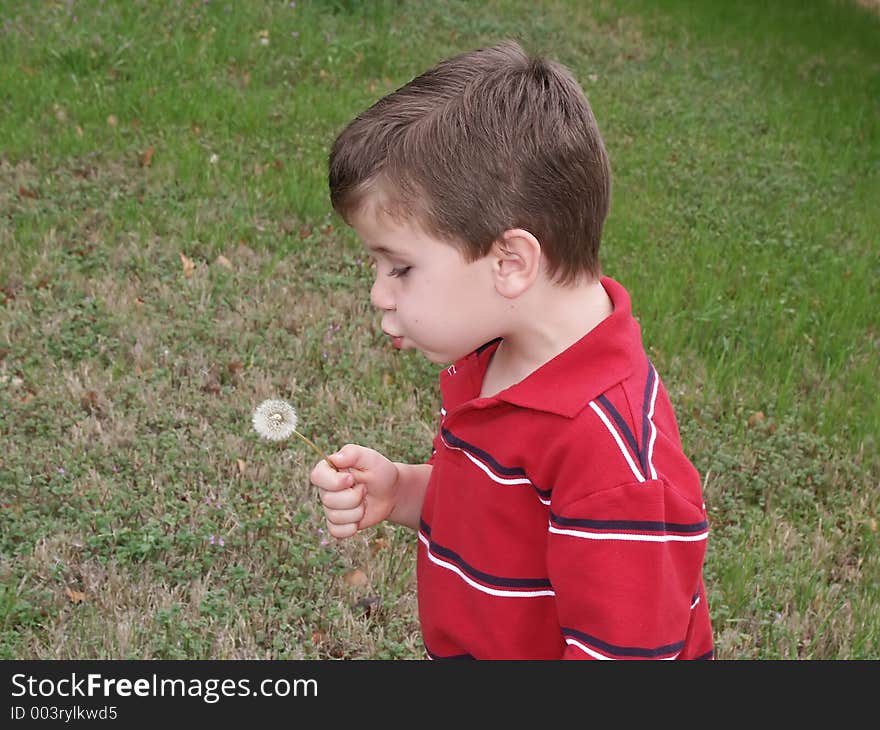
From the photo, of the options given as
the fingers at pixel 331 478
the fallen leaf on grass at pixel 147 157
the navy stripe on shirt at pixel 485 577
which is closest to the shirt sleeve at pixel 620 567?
the navy stripe on shirt at pixel 485 577

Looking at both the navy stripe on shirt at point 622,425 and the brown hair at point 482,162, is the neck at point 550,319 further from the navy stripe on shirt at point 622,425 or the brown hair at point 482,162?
the navy stripe on shirt at point 622,425

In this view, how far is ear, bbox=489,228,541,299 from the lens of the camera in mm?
1875

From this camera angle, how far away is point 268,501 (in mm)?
3914

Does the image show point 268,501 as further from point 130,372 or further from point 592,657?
point 592,657

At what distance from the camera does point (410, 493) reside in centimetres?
242

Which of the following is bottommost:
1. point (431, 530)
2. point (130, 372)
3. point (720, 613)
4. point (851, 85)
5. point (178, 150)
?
point (720, 613)


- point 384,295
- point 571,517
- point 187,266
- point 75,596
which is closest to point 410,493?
point 384,295

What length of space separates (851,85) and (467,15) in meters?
3.41

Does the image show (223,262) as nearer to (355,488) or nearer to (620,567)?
(355,488)

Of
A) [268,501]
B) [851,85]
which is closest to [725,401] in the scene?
[268,501]

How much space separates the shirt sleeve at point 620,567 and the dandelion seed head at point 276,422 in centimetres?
85

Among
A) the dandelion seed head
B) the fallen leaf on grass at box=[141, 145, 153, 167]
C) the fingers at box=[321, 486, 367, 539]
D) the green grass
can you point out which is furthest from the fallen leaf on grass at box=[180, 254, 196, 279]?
the fingers at box=[321, 486, 367, 539]

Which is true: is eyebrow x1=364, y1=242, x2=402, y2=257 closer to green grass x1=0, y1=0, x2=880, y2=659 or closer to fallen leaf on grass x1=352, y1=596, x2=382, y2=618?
green grass x1=0, y1=0, x2=880, y2=659

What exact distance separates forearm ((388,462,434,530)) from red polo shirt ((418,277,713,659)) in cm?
24
